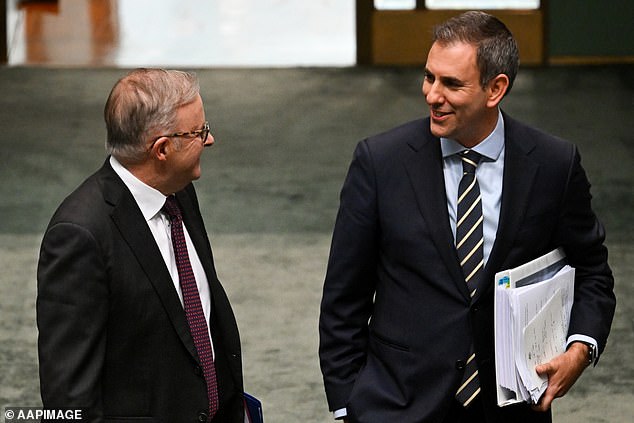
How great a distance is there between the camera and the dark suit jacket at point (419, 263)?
3.01 m

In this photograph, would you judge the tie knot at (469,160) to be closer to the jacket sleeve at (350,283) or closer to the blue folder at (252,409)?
the jacket sleeve at (350,283)

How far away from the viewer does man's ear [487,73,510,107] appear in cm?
298

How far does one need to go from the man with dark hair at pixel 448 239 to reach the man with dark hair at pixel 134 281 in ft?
1.22

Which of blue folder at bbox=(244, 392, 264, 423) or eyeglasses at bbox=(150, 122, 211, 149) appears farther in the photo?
blue folder at bbox=(244, 392, 264, 423)

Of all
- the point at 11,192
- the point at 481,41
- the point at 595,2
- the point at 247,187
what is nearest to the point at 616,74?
the point at 595,2

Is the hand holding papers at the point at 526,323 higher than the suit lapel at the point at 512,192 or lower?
lower

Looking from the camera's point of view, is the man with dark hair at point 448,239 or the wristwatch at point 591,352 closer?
the man with dark hair at point 448,239

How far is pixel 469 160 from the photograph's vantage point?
120 inches

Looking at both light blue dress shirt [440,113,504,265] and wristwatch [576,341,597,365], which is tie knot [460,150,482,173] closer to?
light blue dress shirt [440,113,504,265]

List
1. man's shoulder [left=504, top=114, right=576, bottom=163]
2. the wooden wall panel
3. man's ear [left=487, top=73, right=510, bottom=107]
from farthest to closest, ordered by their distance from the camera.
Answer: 1. the wooden wall panel
2. man's shoulder [left=504, top=114, right=576, bottom=163]
3. man's ear [left=487, top=73, right=510, bottom=107]

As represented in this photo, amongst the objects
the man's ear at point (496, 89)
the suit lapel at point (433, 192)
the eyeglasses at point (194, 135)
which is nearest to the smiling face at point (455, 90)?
the man's ear at point (496, 89)

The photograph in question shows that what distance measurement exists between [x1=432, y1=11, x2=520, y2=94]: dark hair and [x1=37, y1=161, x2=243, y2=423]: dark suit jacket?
831 millimetres

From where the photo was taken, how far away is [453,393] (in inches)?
120

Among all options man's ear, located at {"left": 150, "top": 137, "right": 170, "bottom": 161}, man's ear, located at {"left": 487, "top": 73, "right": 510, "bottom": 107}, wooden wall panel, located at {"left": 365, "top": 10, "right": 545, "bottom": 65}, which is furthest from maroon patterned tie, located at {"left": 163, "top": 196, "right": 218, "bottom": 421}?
wooden wall panel, located at {"left": 365, "top": 10, "right": 545, "bottom": 65}
